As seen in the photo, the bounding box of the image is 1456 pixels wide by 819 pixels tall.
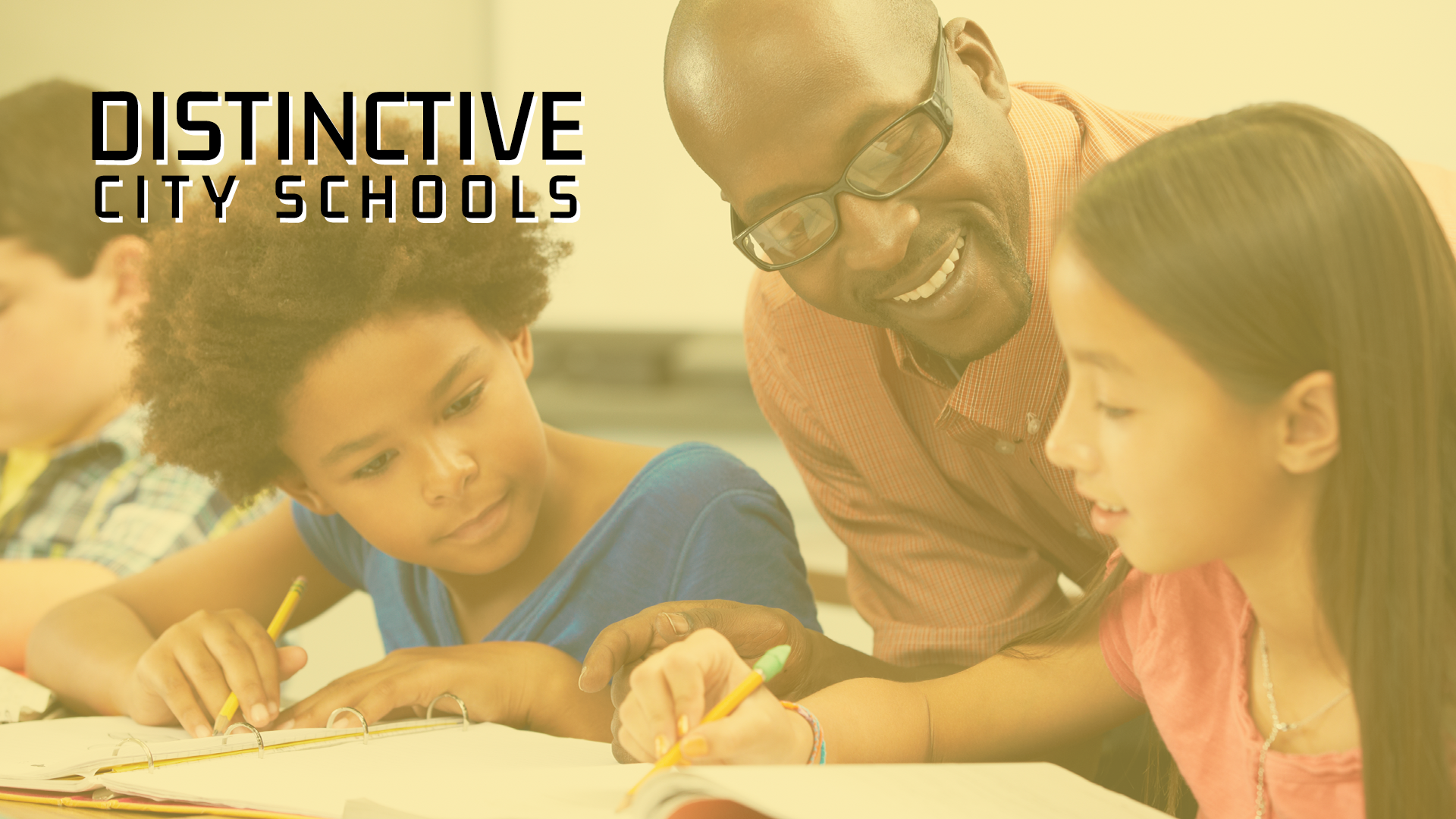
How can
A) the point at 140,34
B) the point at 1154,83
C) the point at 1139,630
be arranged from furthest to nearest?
the point at 140,34, the point at 1154,83, the point at 1139,630

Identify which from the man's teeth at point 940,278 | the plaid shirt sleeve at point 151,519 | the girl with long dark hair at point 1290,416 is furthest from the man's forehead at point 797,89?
the plaid shirt sleeve at point 151,519

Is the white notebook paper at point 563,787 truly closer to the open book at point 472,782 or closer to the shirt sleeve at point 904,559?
the open book at point 472,782

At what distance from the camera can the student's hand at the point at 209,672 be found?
31.1 inches

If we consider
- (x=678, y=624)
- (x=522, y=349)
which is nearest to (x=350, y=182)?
(x=522, y=349)

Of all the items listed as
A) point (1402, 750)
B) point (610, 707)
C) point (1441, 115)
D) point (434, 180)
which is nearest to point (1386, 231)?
point (1402, 750)

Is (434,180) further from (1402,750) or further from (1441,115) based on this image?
(1441,115)

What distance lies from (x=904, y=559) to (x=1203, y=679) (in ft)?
1.15

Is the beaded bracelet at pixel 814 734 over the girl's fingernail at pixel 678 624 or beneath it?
beneath

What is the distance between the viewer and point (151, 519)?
118 centimetres

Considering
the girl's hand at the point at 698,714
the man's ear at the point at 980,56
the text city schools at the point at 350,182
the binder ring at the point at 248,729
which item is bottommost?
the binder ring at the point at 248,729

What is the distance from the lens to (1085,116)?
90 cm

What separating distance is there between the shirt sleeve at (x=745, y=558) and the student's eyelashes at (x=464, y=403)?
0.19 metres

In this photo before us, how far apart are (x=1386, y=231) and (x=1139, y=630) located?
27 centimetres

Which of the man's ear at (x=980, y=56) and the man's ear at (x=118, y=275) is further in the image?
the man's ear at (x=118, y=275)
